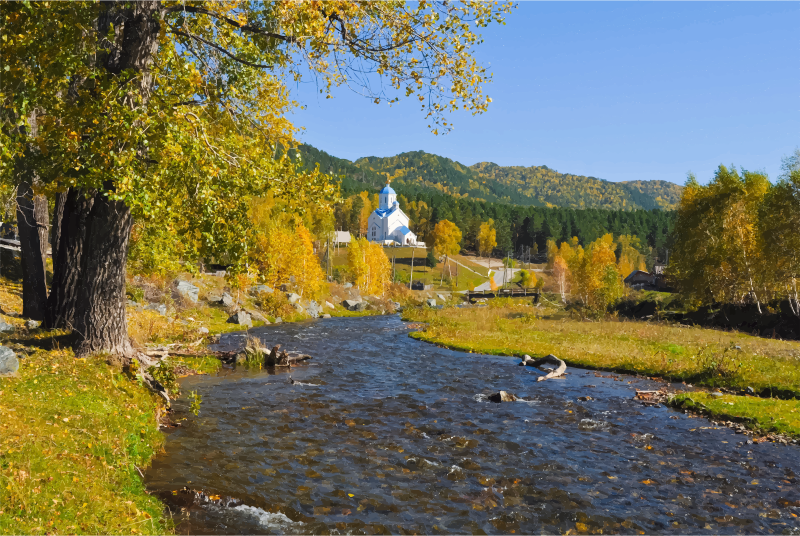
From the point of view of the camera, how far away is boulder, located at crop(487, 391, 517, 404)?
16.8 metres

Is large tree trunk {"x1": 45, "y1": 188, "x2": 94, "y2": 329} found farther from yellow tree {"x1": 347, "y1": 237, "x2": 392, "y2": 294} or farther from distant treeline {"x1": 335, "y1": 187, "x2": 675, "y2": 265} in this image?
distant treeline {"x1": 335, "y1": 187, "x2": 675, "y2": 265}

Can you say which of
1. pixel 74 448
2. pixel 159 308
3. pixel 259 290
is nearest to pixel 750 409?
pixel 74 448

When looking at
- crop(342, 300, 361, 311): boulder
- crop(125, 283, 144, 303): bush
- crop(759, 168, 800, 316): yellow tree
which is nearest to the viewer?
crop(125, 283, 144, 303): bush

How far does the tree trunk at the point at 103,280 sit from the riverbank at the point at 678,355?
1718 centimetres

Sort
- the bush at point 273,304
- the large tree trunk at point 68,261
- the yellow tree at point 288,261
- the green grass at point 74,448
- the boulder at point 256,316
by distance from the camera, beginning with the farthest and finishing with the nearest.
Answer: the yellow tree at point 288,261 → the bush at point 273,304 → the boulder at point 256,316 → the large tree trunk at point 68,261 → the green grass at point 74,448

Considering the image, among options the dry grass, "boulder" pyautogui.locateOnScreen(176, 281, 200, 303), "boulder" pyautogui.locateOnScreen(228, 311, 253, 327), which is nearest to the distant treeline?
"boulder" pyautogui.locateOnScreen(176, 281, 200, 303)

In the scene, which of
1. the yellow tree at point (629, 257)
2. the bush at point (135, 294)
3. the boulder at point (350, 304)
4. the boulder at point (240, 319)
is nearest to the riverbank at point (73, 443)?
the bush at point (135, 294)

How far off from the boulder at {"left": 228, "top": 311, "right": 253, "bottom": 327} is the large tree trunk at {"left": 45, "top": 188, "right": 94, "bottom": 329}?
2659 cm

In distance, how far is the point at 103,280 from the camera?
1202 cm

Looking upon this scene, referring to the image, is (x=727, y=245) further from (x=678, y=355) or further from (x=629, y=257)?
(x=629, y=257)

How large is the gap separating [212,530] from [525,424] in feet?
30.2

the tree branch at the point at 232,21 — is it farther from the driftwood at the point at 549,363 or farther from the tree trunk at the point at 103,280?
the driftwood at the point at 549,363

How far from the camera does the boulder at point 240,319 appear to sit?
4116cm

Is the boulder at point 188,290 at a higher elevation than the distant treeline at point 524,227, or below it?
below
